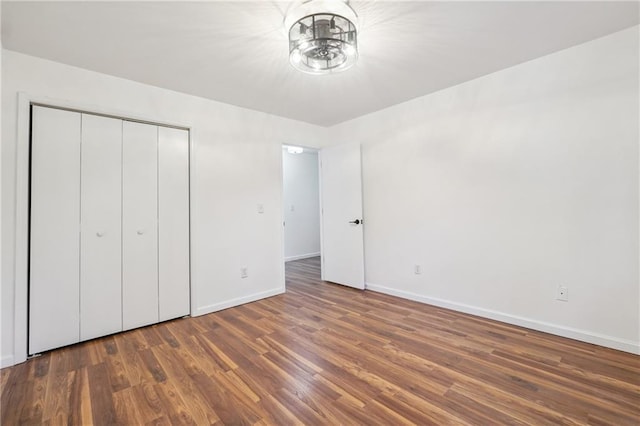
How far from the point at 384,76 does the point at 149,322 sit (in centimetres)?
338

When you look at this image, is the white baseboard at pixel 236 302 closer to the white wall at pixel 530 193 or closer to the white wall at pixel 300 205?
the white wall at pixel 530 193

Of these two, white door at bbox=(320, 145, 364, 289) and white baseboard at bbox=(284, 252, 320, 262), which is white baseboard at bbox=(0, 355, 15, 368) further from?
white baseboard at bbox=(284, 252, 320, 262)

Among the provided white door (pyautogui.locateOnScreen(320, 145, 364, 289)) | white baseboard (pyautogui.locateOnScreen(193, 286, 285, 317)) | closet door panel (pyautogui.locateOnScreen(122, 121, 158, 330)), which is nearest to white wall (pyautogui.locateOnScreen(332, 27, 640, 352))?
white door (pyautogui.locateOnScreen(320, 145, 364, 289))

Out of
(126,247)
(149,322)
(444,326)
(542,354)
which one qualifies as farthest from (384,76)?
(149,322)

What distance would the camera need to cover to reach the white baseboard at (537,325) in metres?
2.12

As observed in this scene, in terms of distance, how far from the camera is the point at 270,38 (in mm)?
2049

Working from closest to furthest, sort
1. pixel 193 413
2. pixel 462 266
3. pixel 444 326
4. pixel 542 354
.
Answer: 1. pixel 193 413
2. pixel 542 354
3. pixel 444 326
4. pixel 462 266

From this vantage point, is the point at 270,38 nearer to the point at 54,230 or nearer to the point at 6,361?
the point at 54,230

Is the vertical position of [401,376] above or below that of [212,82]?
below

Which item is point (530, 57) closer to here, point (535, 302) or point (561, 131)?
point (561, 131)

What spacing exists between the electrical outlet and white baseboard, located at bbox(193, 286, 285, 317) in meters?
2.95

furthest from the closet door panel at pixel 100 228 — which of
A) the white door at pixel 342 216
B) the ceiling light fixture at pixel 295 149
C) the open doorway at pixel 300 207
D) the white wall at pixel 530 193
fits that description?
the open doorway at pixel 300 207

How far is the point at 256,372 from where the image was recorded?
1.97 metres

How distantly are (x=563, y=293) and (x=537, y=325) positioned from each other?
14.4 inches
